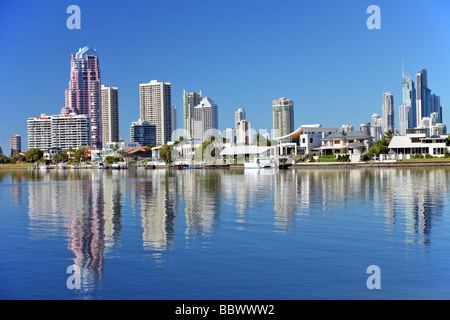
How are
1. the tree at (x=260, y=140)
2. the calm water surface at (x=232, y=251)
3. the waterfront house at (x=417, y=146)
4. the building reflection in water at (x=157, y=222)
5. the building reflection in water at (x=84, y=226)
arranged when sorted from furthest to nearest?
the tree at (x=260, y=140) → the waterfront house at (x=417, y=146) → the building reflection in water at (x=157, y=222) → the building reflection in water at (x=84, y=226) → the calm water surface at (x=232, y=251)

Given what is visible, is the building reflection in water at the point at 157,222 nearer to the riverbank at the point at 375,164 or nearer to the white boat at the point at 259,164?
the white boat at the point at 259,164

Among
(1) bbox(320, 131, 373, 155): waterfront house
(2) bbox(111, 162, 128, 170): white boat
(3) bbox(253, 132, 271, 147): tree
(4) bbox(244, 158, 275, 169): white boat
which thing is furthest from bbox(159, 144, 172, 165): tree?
(1) bbox(320, 131, 373, 155): waterfront house

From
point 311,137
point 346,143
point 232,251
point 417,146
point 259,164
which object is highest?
point 311,137

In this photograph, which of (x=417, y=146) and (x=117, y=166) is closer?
(x=417, y=146)

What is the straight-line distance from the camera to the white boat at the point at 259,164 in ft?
366

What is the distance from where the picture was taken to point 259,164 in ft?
372

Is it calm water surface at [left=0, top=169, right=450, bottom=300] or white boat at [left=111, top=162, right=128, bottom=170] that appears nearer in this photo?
calm water surface at [left=0, top=169, right=450, bottom=300]

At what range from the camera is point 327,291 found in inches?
510

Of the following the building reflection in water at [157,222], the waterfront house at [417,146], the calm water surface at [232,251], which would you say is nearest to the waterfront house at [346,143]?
the waterfront house at [417,146]

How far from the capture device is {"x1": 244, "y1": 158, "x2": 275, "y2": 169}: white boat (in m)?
111

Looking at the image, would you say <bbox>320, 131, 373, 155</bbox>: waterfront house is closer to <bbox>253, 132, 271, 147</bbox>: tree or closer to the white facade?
the white facade

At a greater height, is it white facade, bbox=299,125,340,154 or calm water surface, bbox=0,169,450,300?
white facade, bbox=299,125,340,154

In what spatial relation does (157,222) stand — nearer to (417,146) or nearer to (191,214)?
(191,214)

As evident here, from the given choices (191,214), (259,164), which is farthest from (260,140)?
(191,214)
